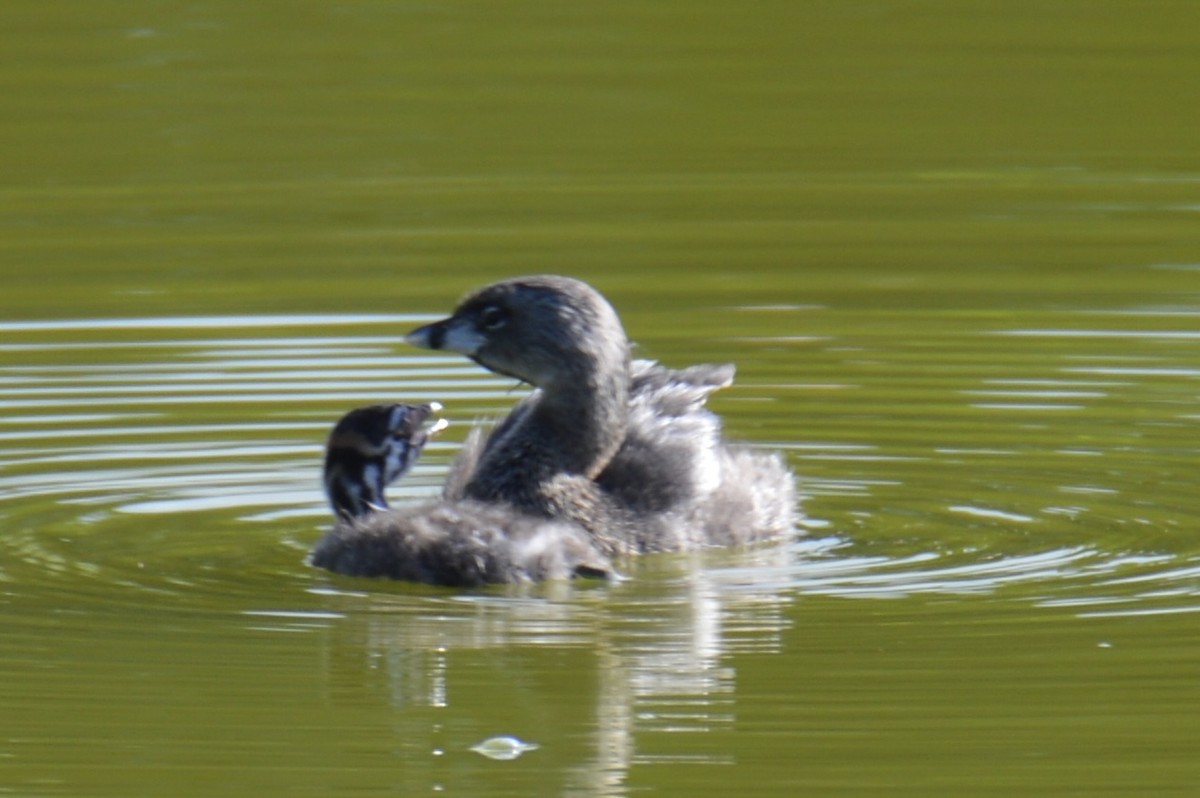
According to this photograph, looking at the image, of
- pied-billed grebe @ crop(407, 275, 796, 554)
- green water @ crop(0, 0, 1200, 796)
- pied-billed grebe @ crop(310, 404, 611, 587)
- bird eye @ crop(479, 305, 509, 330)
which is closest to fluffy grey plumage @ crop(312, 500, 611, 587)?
pied-billed grebe @ crop(310, 404, 611, 587)

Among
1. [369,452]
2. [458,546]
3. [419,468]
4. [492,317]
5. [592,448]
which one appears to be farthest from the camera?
[419,468]

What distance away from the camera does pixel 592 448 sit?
902cm

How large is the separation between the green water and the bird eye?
0.86m

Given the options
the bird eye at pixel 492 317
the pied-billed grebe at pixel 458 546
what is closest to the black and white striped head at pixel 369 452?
the pied-billed grebe at pixel 458 546

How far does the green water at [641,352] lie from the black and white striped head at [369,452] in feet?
0.75

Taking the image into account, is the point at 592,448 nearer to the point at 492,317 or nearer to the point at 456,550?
the point at 492,317

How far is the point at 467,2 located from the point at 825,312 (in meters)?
8.25

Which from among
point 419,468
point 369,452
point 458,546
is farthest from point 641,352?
point 458,546

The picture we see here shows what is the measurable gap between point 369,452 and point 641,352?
3.20m

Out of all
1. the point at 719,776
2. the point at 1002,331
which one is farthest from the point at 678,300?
the point at 719,776

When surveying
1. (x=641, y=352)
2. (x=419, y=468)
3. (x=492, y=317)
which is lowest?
(x=419, y=468)

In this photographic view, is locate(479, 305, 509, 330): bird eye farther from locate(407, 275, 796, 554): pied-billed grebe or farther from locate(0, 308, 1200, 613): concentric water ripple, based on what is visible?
locate(0, 308, 1200, 613): concentric water ripple

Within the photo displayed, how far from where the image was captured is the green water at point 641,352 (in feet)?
22.0

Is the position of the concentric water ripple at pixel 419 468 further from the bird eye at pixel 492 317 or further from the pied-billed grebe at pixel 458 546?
the bird eye at pixel 492 317
